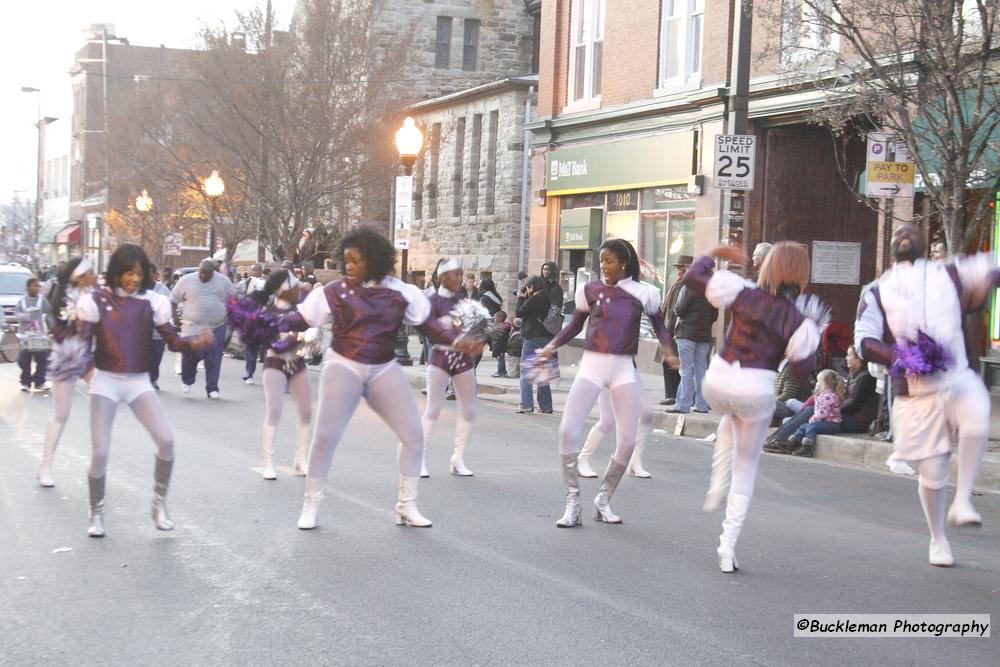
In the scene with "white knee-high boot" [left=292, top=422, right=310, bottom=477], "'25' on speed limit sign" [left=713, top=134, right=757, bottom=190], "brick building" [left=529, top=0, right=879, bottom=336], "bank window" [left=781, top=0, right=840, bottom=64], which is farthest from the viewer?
"brick building" [left=529, top=0, right=879, bottom=336]

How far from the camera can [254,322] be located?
31.3 feet

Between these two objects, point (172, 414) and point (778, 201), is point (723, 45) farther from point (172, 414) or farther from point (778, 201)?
point (172, 414)

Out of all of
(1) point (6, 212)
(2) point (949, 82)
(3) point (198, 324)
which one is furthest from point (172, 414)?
(1) point (6, 212)

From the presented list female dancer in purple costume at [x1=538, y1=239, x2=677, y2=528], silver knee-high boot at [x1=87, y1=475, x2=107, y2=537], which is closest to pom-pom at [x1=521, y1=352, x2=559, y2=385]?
female dancer in purple costume at [x1=538, y1=239, x2=677, y2=528]

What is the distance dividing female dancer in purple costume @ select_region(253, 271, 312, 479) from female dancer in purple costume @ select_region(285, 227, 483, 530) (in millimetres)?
1842

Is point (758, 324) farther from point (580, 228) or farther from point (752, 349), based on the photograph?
point (580, 228)

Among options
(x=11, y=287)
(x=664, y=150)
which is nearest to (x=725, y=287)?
(x=664, y=150)

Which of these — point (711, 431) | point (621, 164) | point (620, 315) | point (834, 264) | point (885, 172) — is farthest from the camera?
point (621, 164)

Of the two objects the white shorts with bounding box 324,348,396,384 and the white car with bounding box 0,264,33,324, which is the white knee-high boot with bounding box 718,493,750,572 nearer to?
the white shorts with bounding box 324,348,396,384

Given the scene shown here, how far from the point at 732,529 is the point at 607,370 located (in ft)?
5.32

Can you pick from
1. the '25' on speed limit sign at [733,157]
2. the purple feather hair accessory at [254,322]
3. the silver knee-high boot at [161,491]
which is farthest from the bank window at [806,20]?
the silver knee-high boot at [161,491]

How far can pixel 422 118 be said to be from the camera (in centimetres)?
3597

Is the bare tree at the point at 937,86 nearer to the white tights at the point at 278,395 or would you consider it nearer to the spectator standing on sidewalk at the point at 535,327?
the spectator standing on sidewalk at the point at 535,327

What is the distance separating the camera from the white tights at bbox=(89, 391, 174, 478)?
25.6ft
